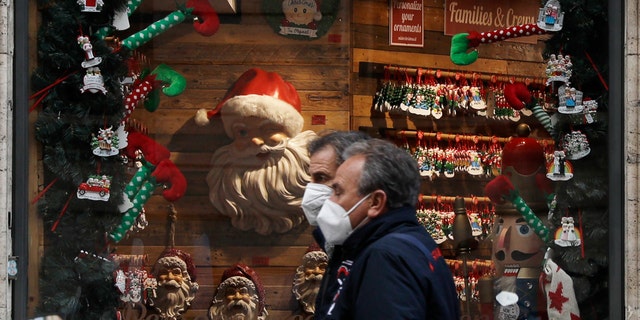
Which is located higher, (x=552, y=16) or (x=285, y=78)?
(x=552, y=16)

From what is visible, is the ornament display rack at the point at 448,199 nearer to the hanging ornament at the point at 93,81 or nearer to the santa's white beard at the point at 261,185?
the santa's white beard at the point at 261,185

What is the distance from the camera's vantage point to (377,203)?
396cm

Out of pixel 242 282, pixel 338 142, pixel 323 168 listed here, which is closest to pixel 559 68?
pixel 338 142

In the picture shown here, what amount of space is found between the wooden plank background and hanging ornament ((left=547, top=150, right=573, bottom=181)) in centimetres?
37

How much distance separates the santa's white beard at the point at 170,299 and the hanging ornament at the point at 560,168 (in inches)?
85.2

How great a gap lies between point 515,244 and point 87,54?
2.58m

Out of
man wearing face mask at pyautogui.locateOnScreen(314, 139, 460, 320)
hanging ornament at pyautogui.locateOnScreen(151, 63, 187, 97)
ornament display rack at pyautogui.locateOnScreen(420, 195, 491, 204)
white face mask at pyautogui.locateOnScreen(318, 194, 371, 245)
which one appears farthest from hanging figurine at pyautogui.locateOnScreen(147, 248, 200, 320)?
white face mask at pyautogui.locateOnScreen(318, 194, 371, 245)

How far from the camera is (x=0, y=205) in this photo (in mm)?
5797

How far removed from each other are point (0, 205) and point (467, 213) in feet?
8.37

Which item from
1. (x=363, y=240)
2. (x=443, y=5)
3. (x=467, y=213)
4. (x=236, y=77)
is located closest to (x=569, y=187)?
(x=467, y=213)

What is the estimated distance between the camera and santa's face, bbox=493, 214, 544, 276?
20.2ft

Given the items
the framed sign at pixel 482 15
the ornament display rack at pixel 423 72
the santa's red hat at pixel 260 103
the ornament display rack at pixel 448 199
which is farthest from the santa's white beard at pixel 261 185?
the framed sign at pixel 482 15

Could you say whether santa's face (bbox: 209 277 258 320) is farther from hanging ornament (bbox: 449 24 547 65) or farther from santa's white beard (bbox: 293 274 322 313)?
hanging ornament (bbox: 449 24 547 65)

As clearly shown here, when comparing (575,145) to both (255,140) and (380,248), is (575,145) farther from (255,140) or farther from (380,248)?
(380,248)
